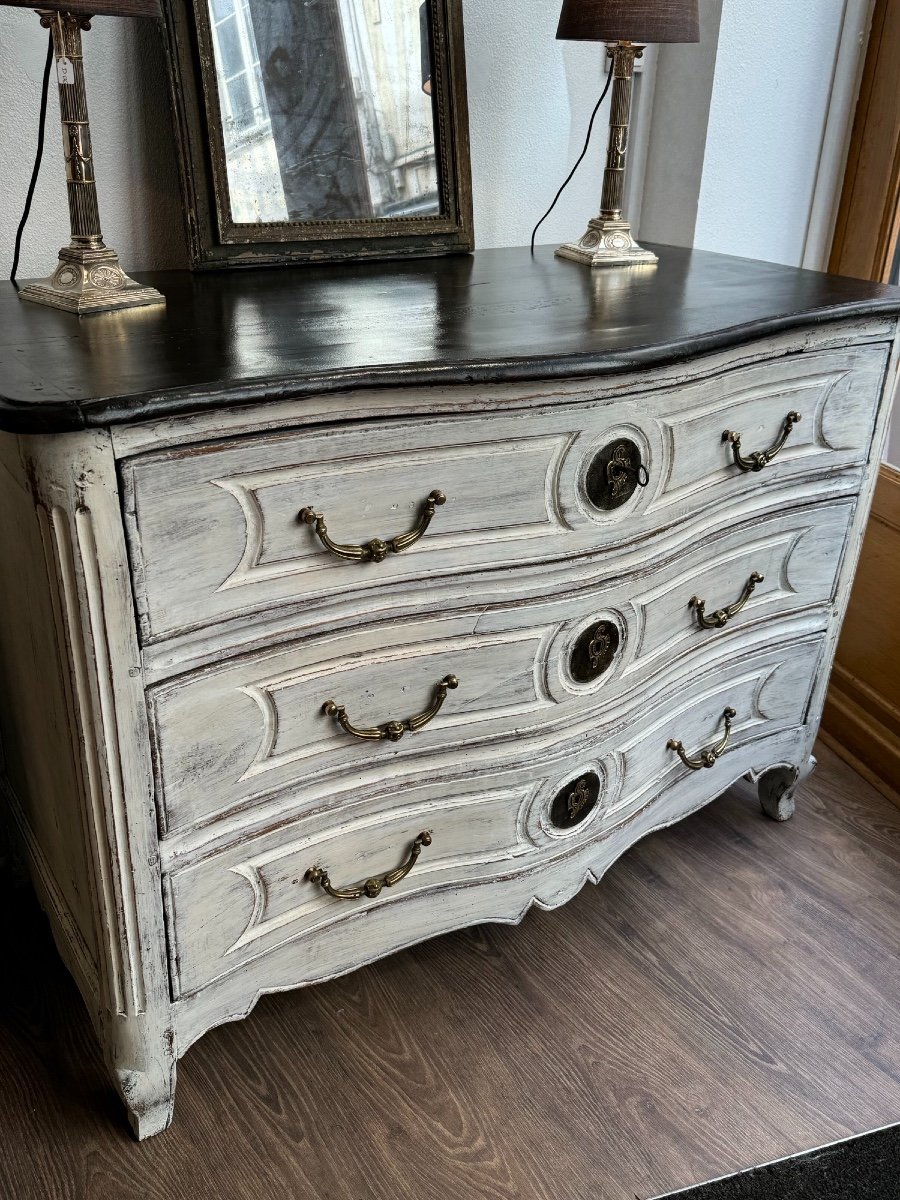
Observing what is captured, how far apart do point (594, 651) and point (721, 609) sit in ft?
0.96

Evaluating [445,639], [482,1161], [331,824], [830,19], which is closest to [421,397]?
[445,639]

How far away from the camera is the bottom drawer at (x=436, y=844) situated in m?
1.20

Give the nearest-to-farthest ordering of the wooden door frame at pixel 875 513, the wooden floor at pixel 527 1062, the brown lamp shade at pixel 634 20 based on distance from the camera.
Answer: the wooden floor at pixel 527 1062
the brown lamp shade at pixel 634 20
the wooden door frame at pixel 875 513

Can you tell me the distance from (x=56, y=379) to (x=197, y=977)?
0.69m

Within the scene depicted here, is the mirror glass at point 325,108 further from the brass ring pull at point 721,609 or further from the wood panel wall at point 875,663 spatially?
the wood panel wall at point 875,663

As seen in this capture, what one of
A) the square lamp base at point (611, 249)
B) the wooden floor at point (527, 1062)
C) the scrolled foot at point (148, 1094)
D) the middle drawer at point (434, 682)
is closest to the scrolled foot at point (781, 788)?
the wooden floor at point (527, 1062)

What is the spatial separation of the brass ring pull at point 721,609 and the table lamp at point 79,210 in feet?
2.69

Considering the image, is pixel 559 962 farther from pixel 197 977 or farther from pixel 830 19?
pixel 830 19

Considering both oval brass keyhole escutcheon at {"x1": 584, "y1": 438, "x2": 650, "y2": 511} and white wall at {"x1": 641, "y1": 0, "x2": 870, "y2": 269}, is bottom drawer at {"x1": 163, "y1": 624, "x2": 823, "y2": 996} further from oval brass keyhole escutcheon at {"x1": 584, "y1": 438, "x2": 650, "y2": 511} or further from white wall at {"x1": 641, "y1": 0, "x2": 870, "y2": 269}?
white wall at {"x1": 641, "y1": 0, "x2": 870, "y2": 269}

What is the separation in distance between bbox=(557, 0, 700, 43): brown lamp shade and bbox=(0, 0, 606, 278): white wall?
247mm

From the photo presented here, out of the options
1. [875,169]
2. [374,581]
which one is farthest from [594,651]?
[875,169]

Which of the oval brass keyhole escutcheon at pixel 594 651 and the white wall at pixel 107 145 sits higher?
the white wall at pixel 107 145

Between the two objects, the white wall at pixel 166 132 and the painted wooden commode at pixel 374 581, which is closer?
the painted wooden commode at pixel 374 581

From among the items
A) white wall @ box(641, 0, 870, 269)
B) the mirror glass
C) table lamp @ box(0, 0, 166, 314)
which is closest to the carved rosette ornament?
table lamp @ box(0, 0, 166, 314)
